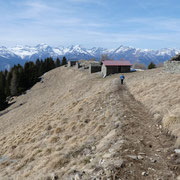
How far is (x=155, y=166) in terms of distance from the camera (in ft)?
26.5

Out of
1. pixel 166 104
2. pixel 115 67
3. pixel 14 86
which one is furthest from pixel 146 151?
pixel 14 86

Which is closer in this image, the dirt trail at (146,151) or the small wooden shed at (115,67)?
the dirt trail at (146,151)

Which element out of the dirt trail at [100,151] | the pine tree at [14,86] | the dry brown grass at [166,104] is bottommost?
the pine tree at [14,86]

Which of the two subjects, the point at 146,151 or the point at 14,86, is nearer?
the point at 146,151

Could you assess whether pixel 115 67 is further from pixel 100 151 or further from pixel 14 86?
pixel 14 86

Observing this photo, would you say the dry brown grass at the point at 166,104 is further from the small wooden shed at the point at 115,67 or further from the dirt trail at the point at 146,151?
the small wooden shed at the point at 115,67

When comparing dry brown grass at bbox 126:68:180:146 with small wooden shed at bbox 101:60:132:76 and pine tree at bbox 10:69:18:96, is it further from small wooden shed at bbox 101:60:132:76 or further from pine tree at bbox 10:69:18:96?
pine tree at bbox 10:69:18:96

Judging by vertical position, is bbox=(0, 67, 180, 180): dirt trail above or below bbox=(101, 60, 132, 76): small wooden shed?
below

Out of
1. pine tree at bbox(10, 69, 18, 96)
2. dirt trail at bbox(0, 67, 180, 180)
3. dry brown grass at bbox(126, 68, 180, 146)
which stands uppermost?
dry brown grass at bbox(126, 68, 180, 146)

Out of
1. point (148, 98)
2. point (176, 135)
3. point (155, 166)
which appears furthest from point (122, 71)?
point (155, 166)

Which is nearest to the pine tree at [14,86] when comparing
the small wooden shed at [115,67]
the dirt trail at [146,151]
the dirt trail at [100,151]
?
the small wooden shed at [115,67]

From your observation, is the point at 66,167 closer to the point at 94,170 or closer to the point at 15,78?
the point at 94,170

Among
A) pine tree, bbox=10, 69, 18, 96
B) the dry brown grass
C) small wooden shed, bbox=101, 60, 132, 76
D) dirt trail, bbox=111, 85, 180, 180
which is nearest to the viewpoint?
dirt trail, bbox=111, 85, 180, 180

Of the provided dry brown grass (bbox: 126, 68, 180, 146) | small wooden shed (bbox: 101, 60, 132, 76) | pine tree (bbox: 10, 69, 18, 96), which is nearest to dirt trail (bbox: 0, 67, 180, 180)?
dry brown grass (bbox: 126, 68, 180, 146)
